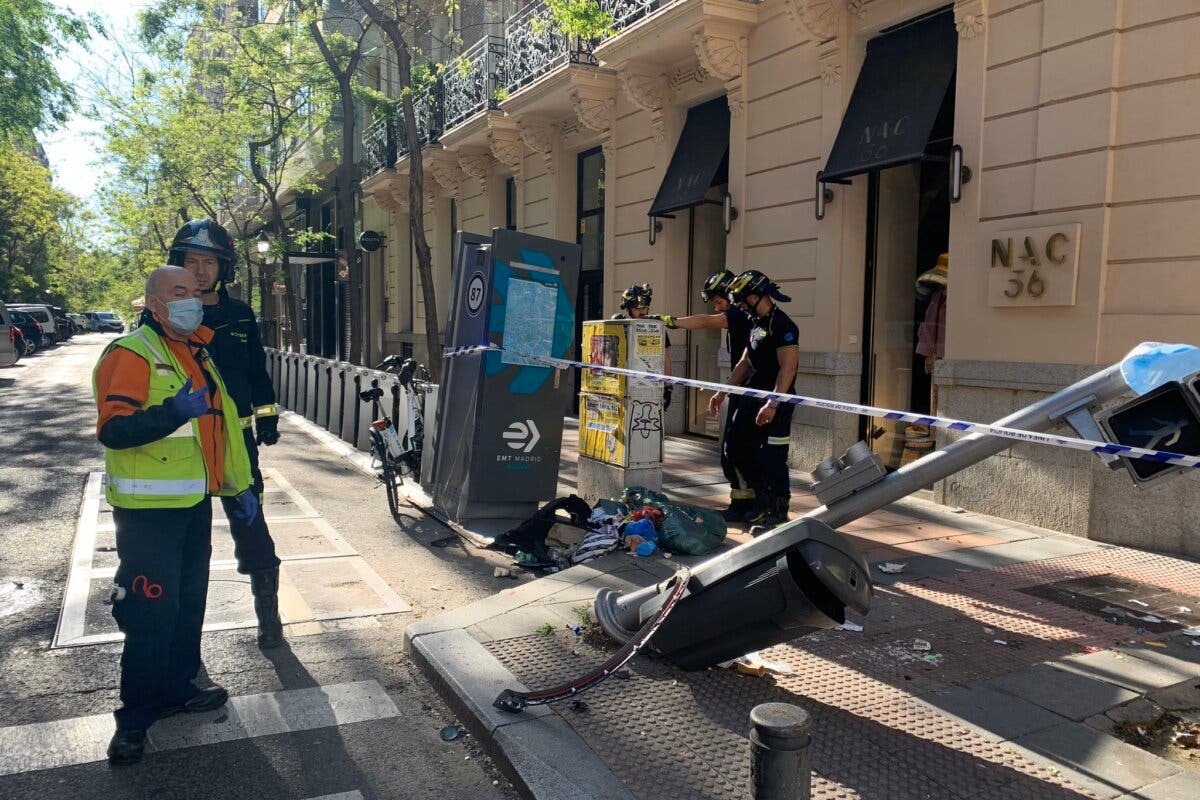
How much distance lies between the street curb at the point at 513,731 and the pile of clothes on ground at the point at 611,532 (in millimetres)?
1664

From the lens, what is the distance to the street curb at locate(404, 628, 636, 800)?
9.87 feet

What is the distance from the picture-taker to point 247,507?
4.23 meters

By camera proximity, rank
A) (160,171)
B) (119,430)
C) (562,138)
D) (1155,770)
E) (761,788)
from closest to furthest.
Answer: (761,788) → (1155,770) → (119,430) → (562,138) → (160,171)

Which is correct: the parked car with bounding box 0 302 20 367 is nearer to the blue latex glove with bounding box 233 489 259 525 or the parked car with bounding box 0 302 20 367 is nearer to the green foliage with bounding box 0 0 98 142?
the green foliage with bounding box 0 0 98 142

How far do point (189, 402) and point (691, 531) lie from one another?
3470 mm

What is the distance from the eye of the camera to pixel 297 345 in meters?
24.9

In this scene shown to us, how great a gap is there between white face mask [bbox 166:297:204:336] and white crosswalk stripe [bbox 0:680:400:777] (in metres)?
1.65

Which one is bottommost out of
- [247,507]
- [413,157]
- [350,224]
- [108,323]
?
[247,507]

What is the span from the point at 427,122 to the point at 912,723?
18.6 m

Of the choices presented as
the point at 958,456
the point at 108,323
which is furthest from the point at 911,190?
the point at 108,323

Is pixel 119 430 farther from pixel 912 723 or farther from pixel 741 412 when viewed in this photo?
pixel 741 412

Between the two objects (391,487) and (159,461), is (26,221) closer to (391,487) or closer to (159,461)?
(391,487)

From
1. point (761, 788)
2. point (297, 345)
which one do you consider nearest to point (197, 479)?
point (761, 788)

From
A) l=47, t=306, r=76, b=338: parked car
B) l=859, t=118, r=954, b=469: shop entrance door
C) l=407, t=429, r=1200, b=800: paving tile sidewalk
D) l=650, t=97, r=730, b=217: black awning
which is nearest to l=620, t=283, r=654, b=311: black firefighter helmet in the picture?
l=407, t=429, r=1200, b=800: paving tile sidewalk
